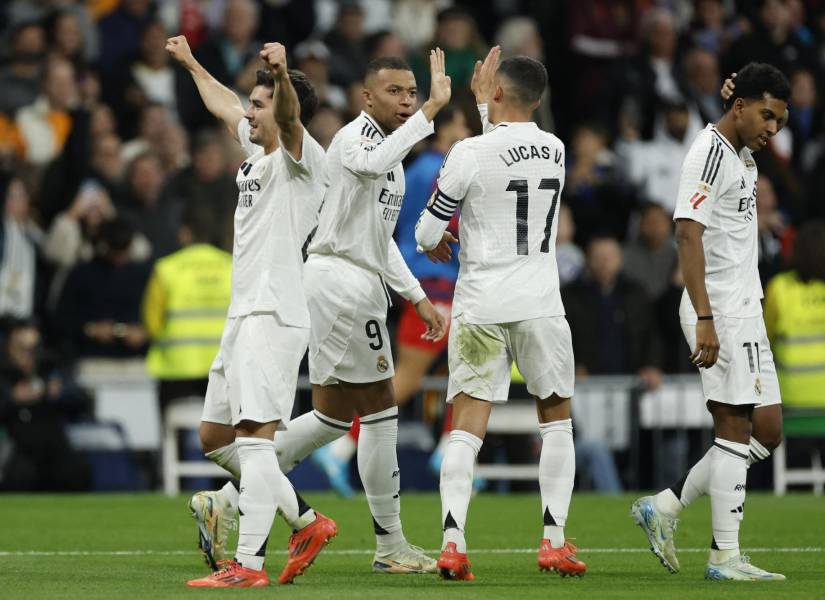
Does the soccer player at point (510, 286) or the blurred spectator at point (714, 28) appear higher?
the blurred spectator at point (714, 28)

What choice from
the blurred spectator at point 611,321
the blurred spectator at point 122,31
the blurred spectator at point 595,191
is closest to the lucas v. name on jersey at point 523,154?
the blurred spectator at point 611,321

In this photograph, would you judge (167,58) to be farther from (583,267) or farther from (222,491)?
(222,491)

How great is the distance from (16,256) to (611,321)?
215 inches

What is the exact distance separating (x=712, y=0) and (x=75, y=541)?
502 inches

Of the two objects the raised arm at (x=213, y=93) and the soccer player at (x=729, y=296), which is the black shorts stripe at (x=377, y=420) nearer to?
the soccer player at (x=729, y=296)

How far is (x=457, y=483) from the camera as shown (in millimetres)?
8461

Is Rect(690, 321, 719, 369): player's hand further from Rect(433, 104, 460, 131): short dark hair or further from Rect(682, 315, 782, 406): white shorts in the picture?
Rect(433, 104, 460, 131): short dark hair

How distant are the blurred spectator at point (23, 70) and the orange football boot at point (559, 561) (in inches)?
404

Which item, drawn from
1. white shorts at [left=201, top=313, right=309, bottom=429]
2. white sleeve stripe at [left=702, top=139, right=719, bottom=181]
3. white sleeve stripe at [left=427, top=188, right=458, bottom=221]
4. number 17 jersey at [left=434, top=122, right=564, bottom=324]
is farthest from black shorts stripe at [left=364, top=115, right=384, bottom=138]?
white sleeve stripe at [left=702, top=139, right=719, bottom=181]

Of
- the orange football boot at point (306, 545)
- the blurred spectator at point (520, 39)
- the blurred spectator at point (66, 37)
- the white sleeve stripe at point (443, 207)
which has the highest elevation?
the blurred spectator at point (520, 39)

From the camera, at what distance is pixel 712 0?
69.5 feet

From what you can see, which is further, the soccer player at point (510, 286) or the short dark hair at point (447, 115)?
the short dark hair at point (447, 115)

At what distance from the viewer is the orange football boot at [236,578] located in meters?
7.93

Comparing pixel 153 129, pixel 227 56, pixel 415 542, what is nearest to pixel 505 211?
pixel 415 542
